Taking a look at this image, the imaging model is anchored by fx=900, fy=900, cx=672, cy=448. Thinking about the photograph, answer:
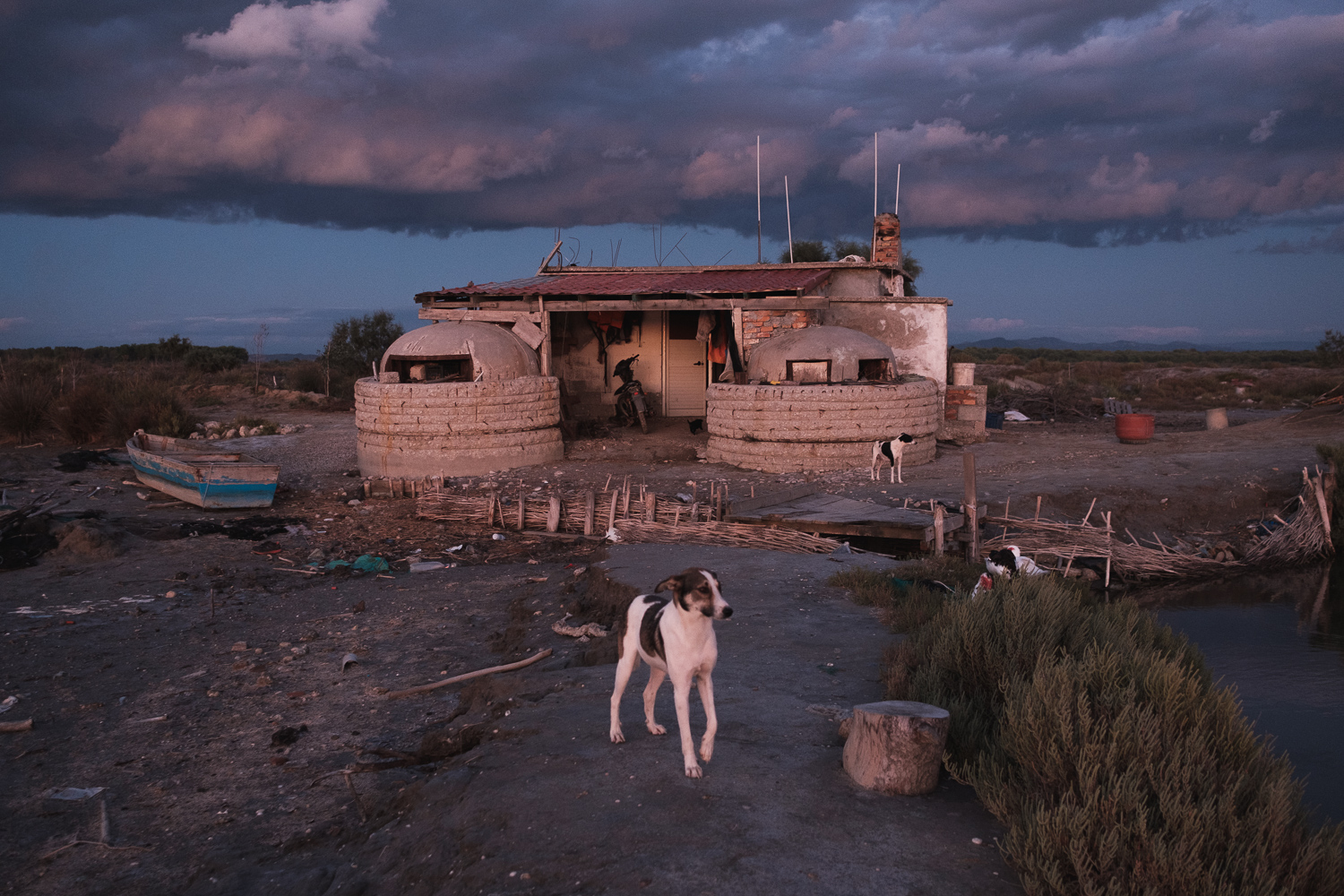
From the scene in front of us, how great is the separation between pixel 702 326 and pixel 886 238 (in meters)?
4.69

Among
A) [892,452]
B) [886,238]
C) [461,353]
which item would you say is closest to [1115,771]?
[892,452]

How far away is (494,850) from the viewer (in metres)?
3.46

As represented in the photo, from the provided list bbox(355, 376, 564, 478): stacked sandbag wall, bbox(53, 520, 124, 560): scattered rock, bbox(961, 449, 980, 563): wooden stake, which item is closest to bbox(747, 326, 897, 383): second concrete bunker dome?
bbox(355, 376, 564, 478): stacked sandbag wall

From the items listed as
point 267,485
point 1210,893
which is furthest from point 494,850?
point 267,485

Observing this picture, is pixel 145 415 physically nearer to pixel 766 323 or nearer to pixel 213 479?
pixel 213 479

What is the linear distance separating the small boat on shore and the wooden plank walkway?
261 inches

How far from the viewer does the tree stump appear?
3.68 metres

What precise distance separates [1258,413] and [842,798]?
26.0 m

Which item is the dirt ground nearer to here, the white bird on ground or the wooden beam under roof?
the white bird on ground

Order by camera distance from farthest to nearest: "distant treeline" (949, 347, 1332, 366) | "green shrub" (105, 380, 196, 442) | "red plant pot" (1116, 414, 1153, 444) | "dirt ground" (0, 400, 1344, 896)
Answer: "distant treeline" (949, 347, 1332, 366) < "green shrub" (105, 380, 196, 442) < "red plant pot" (1116, 414, 1153, 444) < "dirt ground" (0, 400, 1344, 896)

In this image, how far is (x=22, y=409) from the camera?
18.8 meters

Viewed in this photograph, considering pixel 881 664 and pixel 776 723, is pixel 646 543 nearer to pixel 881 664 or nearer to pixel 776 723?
pixel 881 664

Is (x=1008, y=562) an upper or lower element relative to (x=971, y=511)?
lower

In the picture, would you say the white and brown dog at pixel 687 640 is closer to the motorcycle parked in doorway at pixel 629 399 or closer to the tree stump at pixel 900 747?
the tree stump at pixel 900 747
